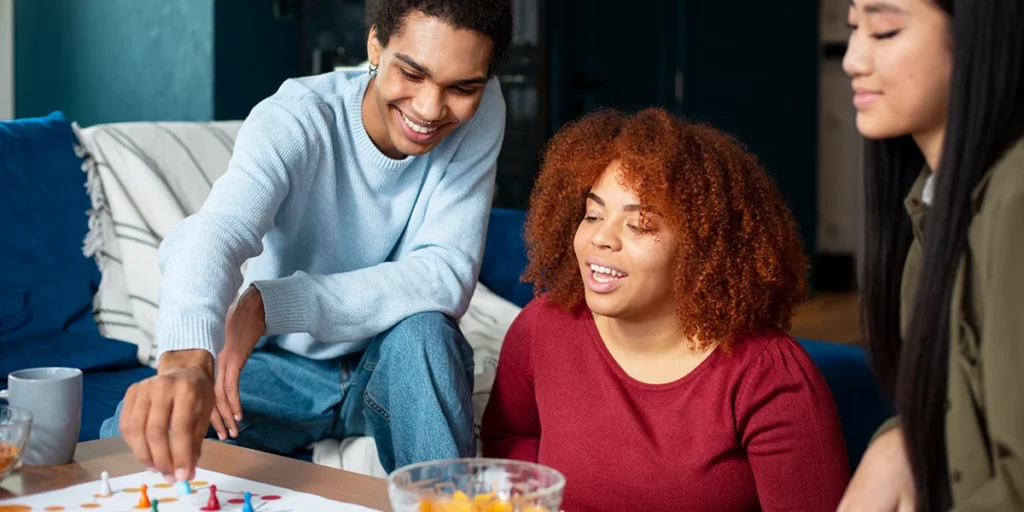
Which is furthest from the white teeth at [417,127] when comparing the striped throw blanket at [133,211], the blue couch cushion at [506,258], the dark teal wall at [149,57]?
the dark teal wall at [149,57]

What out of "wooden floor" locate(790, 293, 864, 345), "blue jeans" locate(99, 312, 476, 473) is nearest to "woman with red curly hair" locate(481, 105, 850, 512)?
"blue jeans" locate(99, 312, 476, 473)

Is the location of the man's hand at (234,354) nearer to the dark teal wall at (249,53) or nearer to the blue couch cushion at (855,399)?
the blue couch cushion at (855,399)

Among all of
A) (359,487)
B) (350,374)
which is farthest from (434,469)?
(350,374)

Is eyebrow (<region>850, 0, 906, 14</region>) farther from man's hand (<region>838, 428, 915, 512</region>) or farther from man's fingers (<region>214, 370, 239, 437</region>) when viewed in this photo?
man's fingers (<region>214, 370, 239, 437</region>)

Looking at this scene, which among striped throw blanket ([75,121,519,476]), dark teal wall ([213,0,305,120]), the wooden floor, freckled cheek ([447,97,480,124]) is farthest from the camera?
the wooden floor

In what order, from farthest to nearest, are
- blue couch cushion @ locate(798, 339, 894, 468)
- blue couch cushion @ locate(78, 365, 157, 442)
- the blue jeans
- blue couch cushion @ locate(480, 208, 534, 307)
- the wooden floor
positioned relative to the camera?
the wooden floor
blue couch cushion @ locate(480, 208, 534, 307)
blue couch cushion @ locate(798, 339, 894, 468)
blue couch cushion @ locate(78, 365, 157, 442)
the blue jeans

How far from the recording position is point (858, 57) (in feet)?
3.64

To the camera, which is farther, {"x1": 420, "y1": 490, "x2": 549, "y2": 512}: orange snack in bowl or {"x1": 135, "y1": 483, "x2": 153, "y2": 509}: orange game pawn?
{"x1": 135, "y1": 483, "x2": 153, "y2": 509}: orange game pawn

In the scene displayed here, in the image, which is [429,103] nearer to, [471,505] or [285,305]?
[285,305]

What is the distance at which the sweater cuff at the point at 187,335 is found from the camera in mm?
1385

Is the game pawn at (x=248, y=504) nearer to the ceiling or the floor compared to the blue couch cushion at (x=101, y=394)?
nearer to the ceiling

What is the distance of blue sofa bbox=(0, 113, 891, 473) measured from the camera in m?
2.25

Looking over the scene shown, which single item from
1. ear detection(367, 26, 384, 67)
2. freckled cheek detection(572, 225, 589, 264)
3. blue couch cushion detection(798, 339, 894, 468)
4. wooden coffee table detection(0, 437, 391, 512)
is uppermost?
ear detection(367, 26, 384, 67)

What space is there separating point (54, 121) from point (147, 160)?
0.21 m
